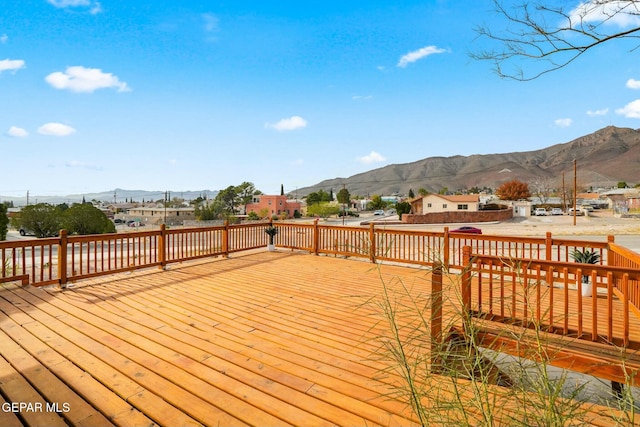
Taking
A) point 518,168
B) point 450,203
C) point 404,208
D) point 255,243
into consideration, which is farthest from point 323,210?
point 518,168

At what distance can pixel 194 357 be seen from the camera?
2.48 metres

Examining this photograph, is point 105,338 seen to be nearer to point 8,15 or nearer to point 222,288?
point 222,288

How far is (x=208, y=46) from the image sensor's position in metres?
15.2

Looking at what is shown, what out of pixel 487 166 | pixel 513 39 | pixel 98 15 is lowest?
pixel 513 39

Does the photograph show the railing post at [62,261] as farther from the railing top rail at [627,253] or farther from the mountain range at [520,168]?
the mountain range at [520,168]

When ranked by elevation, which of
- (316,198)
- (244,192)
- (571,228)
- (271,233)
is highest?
(244,192)

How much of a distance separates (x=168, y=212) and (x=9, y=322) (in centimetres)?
6972

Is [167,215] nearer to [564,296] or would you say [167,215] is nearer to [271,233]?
[271,233]

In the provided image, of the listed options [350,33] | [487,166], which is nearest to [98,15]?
[350,33]

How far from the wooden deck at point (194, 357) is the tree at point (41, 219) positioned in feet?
107

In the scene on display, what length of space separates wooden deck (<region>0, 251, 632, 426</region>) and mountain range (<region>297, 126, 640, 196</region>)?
4554 inches

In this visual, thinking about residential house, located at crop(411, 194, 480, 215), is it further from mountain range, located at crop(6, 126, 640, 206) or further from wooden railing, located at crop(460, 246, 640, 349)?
mountain range, located at crop(6, 126, 640, 206)

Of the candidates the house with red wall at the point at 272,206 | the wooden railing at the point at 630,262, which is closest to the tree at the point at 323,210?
the house with red wall at the point at 272,206

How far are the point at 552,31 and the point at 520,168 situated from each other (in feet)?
458
